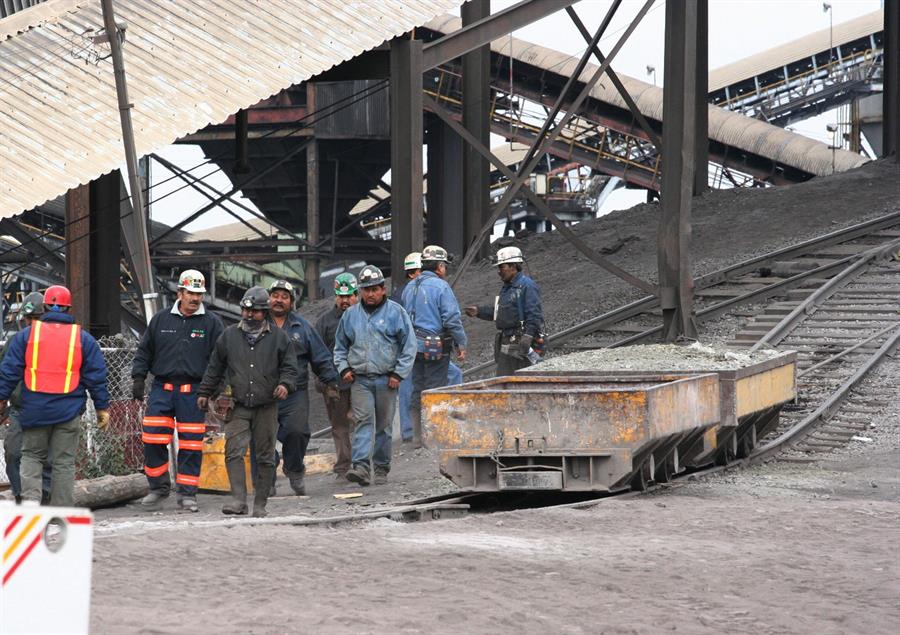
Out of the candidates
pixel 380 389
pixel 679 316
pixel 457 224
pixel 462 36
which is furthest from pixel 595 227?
pixel 380 389

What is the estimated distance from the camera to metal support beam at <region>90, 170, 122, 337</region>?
17.2 metres

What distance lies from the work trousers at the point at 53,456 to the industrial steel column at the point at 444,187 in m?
22.3

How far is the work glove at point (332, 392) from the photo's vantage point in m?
11.4

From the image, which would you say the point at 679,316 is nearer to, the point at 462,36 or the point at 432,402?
the point at 462,36

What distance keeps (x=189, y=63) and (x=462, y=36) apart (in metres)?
3.11

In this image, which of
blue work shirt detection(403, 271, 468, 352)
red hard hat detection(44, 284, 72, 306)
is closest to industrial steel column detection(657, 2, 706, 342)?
blue work shirt detection(403, 271, 468, 352)

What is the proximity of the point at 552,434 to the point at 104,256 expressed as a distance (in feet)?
30.4

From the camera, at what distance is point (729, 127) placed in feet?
127

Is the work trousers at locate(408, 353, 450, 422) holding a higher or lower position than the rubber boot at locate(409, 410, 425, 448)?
higher

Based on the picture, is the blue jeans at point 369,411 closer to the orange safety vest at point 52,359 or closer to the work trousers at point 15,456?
the work trousers at point 15,456

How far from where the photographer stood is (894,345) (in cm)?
1642

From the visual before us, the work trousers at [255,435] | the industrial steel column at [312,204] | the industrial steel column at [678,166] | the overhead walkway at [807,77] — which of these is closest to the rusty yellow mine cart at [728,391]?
the work trousers at [255,435]

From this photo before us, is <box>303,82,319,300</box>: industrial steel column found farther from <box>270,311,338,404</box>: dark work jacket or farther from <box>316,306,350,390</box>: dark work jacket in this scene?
<box>270,311,338,404</box>: dark work jacket

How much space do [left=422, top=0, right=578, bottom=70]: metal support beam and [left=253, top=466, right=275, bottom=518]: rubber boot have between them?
701 cm
